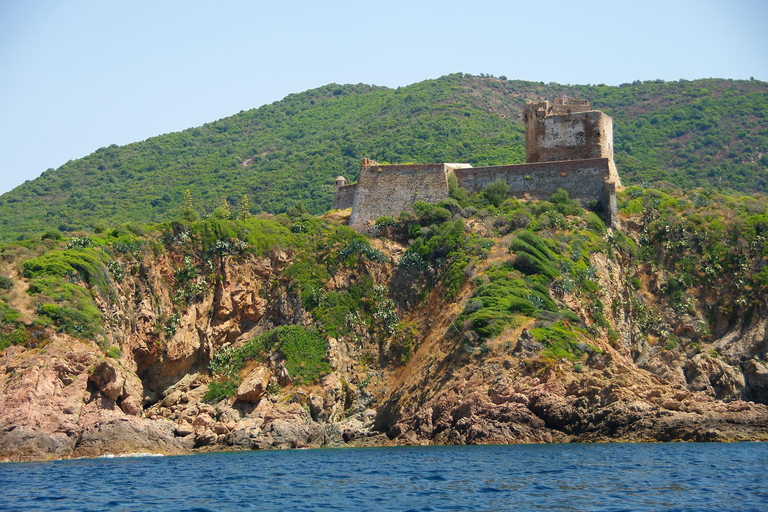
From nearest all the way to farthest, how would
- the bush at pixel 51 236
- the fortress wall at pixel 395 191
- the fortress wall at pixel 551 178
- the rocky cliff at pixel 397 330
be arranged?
the rocky cliff at pixel 397 330, the bush at pixel 51 236, the fortress wall at pixel 551 178, the fortress wall at pixel 395 191

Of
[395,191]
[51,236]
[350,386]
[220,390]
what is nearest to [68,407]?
[220,390]

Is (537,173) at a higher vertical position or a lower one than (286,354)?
higher

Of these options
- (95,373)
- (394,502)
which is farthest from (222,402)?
(394,502)

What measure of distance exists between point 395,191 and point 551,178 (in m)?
10.3

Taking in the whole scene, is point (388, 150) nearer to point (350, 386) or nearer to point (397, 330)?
point (397, 330)

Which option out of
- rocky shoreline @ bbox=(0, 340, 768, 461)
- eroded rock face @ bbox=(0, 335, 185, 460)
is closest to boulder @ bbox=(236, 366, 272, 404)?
rocky shoreline @ bbox=(0, 340, 768, 461)

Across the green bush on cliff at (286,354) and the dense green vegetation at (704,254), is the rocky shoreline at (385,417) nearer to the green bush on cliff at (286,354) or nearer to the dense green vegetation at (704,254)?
the green bush on cliff at (286,354)

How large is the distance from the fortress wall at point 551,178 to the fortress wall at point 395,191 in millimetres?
2033

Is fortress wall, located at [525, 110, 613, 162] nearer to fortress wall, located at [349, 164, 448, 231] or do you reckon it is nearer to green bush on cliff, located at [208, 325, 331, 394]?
fortress wall, located at [349, 164, 448, 231]

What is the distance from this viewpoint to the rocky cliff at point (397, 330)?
1612 inches

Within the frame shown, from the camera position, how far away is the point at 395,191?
61344 millimetres

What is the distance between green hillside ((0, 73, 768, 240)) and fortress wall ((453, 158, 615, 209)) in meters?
19.1

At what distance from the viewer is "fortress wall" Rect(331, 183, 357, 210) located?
212ft

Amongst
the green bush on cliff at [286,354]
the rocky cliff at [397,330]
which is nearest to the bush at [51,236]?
the rocky cliff at [397,330]
